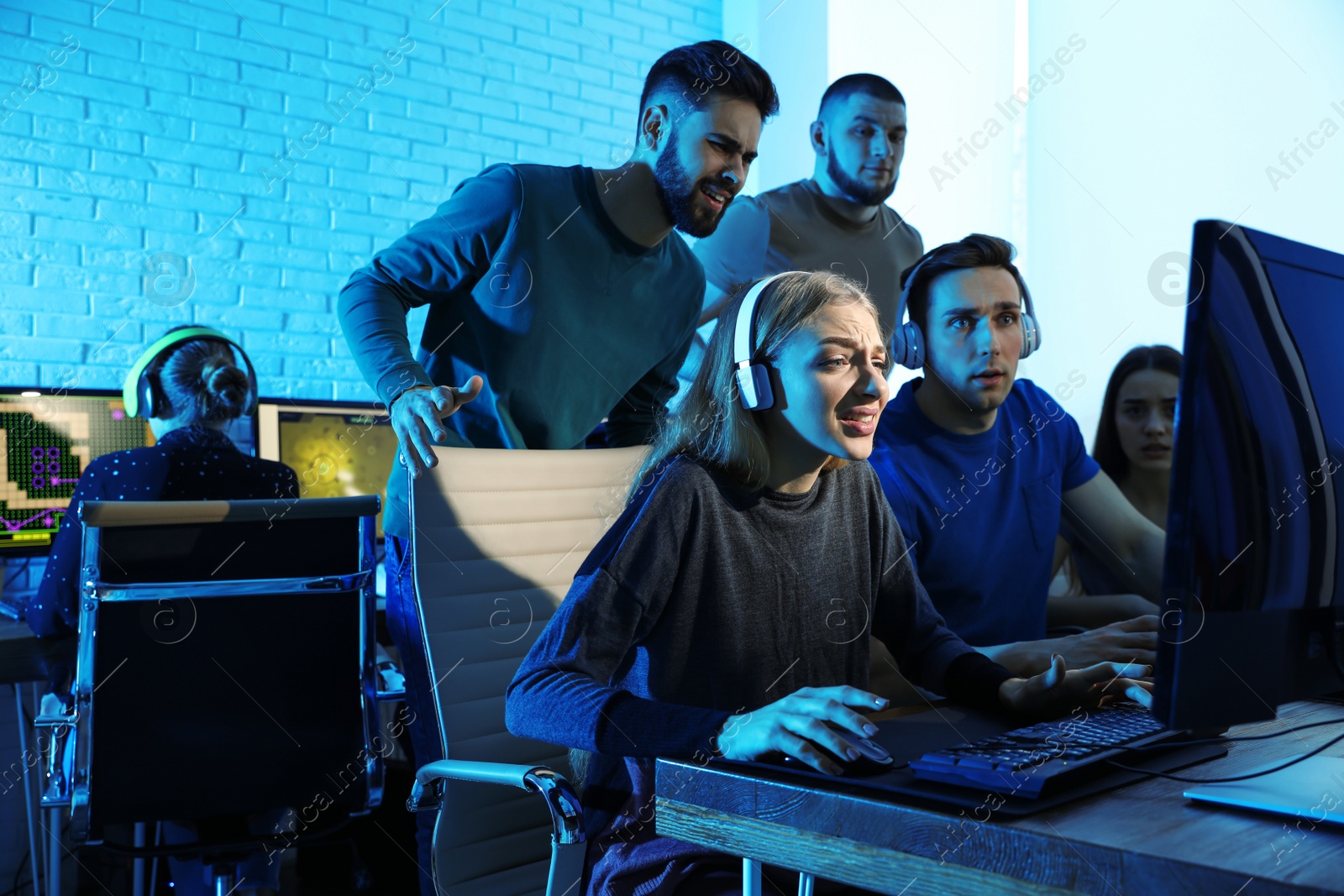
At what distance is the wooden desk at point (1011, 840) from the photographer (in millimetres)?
548

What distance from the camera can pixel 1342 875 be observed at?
0.53 metres

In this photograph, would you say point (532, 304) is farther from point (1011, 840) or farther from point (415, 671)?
Answer: point (1011, 840)

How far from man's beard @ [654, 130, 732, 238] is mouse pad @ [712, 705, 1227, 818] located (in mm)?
1174

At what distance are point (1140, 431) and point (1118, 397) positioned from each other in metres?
0.08

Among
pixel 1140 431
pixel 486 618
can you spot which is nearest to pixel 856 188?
pixel 1140 431

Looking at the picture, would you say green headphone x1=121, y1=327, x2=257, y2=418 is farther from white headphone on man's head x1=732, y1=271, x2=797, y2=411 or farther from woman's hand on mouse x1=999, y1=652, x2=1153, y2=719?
woman's hand on mouse x1=999, y1=652, x2=1153, y2=719

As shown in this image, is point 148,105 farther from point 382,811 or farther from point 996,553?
point 996,553

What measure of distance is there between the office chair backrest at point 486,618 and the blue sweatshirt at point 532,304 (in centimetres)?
42

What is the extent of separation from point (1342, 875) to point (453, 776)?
854mm

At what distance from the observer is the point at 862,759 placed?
0.71 m

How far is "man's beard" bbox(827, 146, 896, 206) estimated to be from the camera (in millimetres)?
2570

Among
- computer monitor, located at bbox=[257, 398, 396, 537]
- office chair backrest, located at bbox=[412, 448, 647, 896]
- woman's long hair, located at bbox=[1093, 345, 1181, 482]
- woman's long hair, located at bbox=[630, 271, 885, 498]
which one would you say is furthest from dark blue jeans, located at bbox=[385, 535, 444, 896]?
Result: woman's long hair, located at bbox=[1093, 345, 1181, 482]

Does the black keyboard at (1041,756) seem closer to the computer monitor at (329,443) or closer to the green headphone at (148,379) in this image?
the green headphone at (148,379)

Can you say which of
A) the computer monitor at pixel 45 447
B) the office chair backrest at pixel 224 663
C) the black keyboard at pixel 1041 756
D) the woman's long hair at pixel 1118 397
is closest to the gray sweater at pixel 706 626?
the black keyboard at pixel 1041 756
